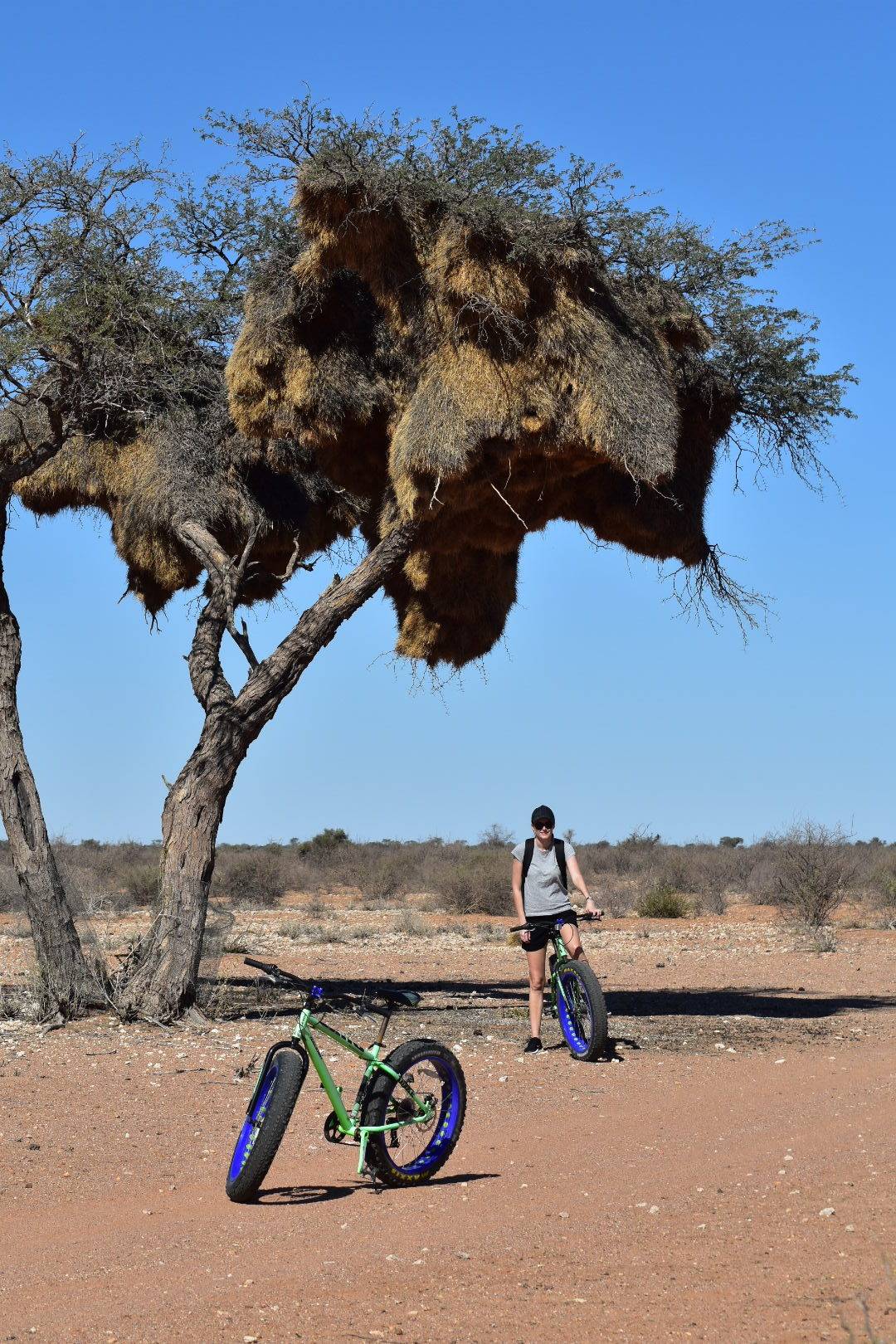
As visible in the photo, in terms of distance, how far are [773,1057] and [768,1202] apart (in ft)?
17.4

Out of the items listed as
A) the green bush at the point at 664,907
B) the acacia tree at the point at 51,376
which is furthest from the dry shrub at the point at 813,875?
the acacia tree at the point at 51,376

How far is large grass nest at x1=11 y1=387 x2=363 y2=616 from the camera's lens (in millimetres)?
14516

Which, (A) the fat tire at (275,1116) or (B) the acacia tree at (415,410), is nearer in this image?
(A) the fat tire at (275,1116)

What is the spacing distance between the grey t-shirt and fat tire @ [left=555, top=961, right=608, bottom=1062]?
0.44 m

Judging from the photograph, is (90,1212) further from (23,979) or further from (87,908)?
(23,979)

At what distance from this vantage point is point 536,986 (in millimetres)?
11328

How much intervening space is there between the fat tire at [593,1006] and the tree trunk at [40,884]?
13.8 ft

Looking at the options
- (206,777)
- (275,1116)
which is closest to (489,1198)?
(275,1116)

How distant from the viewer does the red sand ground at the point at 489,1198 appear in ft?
16.4

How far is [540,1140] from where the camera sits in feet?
27.8

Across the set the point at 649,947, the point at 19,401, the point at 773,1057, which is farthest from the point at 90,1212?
the point at 649,947

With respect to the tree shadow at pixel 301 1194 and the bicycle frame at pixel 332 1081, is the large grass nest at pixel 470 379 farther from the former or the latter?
the tree shadow at pixel 301 1194

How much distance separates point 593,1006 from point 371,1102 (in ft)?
13.2

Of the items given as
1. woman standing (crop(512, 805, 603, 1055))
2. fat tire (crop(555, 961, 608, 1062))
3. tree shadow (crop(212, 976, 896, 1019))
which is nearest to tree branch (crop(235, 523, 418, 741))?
tree shadow (crop(212, 976, 896, 1019))
